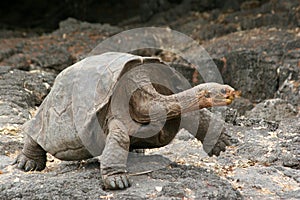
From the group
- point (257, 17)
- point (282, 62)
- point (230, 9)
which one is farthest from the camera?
point (230, 9)

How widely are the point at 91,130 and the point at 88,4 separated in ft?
28.3

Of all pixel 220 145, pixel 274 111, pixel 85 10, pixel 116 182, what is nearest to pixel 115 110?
pixel 116 182

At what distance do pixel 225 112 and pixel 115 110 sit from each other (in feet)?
6.17

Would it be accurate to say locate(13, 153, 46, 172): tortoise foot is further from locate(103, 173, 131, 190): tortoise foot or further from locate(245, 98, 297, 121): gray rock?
locate(245, 98, 297, 121): gray rock

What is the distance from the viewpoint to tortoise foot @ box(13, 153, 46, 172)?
390 centimetres

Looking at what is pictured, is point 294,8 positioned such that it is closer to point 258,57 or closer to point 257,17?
point 257,17

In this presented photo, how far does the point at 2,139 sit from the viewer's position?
461cm

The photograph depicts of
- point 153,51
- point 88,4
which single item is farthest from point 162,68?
point 88,4

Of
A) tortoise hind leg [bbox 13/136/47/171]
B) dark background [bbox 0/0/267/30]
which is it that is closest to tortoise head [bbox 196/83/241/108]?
tortoise hind leg [bbox 13/136/47/171]

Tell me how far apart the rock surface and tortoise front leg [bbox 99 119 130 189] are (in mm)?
52

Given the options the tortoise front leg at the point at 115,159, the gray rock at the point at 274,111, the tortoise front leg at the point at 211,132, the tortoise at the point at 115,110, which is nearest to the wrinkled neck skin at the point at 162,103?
the tortoise at the point at 115,110

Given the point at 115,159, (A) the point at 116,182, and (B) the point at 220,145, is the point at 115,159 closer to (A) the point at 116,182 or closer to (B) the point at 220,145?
(A) the point at 116,182

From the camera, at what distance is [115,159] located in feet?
10.8

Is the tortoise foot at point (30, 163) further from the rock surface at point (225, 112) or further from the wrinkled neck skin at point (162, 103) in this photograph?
the wrinkled neck skin at point (162, 103)
